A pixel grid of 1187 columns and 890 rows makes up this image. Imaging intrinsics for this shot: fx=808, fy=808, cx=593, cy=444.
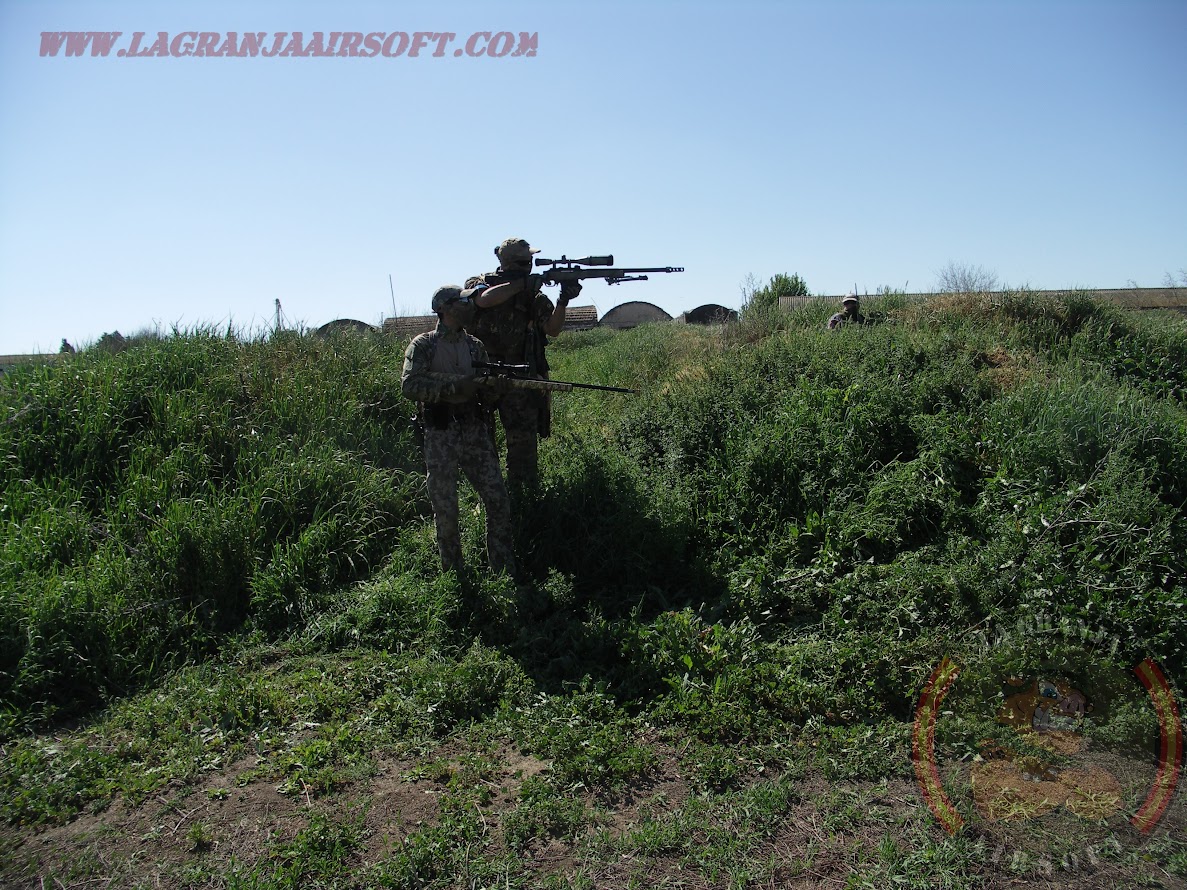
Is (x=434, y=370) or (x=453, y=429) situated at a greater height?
(x=434, y=370)

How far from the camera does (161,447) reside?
24.0 ft

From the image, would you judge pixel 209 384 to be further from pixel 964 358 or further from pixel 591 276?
pixel 964 358

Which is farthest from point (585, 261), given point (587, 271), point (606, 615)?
point (606, 615)

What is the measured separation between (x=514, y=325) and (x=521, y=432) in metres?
0.86

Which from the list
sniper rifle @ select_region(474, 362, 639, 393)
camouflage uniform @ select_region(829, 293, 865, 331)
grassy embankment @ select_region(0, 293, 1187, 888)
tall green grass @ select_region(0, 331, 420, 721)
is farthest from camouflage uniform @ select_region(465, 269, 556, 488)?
camouflage uniform @ select_region(829, 293, 865, 331)

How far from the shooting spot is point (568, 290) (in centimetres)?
624

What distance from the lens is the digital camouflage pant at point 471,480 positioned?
218 inches

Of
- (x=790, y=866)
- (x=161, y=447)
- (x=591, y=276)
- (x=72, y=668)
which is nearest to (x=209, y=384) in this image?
(x=161, y=447)

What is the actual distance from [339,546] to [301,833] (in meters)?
3.37

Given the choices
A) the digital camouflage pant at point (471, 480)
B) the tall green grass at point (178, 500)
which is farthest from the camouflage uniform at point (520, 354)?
the tall green grass at point (178, 500)

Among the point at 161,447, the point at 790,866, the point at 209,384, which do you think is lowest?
the point at 790,866

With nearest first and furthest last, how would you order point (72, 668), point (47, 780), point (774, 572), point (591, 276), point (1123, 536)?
point (47, 780) < point (1123, 536) < point (72, 668) < point (774, 572) < point (591, 276)

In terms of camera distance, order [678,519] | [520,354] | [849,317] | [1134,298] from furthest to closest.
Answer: [1134,298] < [849,317] < [520,354] < [678,519]

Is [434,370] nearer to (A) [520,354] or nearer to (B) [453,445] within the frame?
(B) [453,445]
